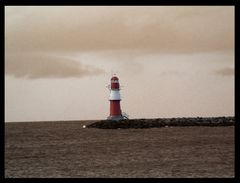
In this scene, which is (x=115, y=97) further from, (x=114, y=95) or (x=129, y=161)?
(x=129, y=161)

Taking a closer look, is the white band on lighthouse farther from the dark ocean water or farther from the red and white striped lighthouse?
the dark ocean water

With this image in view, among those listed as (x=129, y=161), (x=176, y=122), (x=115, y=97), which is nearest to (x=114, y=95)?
(x=115, y=97)

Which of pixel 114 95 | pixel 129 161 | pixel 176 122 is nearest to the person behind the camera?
pixel 129 161

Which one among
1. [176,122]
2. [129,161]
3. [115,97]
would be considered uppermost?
[115,97]

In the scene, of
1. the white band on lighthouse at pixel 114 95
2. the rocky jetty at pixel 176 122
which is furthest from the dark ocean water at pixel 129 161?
the rocky jetty at pixel 176 122

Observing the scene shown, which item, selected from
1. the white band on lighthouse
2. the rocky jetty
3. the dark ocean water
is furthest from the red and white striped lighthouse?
the dark ocean water

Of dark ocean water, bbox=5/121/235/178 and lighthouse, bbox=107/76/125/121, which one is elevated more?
lighthouse, bbox=107/76/125/121

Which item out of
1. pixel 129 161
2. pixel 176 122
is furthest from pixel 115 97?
pixel 129 161

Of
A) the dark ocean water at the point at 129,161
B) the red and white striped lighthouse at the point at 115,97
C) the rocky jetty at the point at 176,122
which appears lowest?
the dark ocean water at the point at 129,161

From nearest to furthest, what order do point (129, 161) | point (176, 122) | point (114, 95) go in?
1. point (129, 161)
2. point (114, 95)
3. point (176, 122)

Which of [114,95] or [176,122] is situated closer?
[114,95]

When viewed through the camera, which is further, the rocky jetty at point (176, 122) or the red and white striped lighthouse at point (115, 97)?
the rocky jetty at point (176, 122)

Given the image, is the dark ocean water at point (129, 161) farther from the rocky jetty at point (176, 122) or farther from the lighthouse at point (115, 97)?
the rocky jetty at point (176, 122)

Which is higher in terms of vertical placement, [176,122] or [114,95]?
[114,95]
